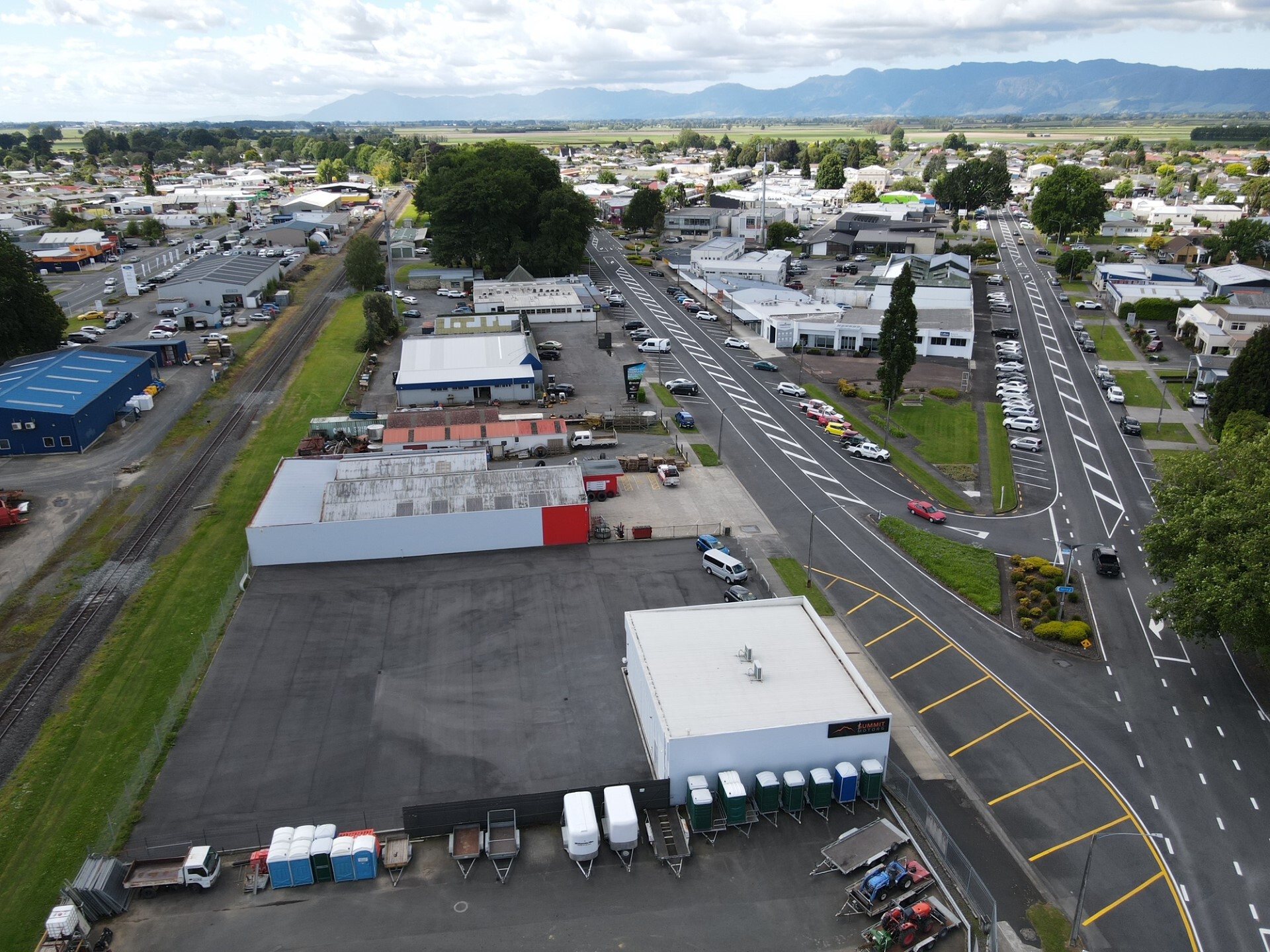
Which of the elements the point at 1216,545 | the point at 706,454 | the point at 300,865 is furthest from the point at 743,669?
the point at 706,454

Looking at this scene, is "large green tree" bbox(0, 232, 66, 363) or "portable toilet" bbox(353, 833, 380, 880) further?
"large green tree" bbox(0, 232, 66, 363)

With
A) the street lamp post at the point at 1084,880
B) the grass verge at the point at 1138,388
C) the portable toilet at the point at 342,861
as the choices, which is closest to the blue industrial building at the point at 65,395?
the portable toilet at the point at 342,861

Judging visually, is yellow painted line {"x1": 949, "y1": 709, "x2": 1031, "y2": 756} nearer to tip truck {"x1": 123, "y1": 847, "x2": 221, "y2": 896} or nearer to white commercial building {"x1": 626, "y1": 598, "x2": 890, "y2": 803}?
white commercial building {"x1": 626, "y1": 598, "x2": 890, "y2": 803}

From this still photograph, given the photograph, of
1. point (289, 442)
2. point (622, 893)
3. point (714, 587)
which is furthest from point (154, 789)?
point (289, 442)

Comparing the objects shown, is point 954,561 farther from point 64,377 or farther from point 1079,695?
point 64,377

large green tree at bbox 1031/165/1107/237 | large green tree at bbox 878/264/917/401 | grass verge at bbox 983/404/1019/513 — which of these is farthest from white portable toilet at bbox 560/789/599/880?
large green tree at bbox 1031/165/1107/237

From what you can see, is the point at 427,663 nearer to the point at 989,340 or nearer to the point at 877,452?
the point at 877,452
